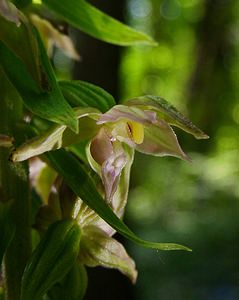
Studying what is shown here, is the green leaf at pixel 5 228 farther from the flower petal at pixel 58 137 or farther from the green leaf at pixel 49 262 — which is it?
the flower petal at pixel 58 137

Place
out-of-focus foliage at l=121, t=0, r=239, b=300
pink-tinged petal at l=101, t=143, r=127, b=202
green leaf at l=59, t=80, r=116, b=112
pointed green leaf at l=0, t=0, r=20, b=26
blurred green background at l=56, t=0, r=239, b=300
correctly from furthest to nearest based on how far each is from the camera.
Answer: out-of-focus foliage at l=121, t=0, r=239, b=300
blurred green background at l=56, t=0, r=239, b=300
green leaf at l=59, t=80, r=116, b=112
pink-tinged petal at l=101, t=143, r=127, b=202
pointed green leaf at l=0, t=0, r=20, b=26

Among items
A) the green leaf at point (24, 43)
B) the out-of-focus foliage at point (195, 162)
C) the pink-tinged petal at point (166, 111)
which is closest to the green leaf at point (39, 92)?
the green leaf at point (24, 43)

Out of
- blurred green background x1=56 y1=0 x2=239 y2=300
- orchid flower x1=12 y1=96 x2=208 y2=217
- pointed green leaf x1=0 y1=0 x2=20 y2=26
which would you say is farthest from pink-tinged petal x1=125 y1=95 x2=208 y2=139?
blurred green background x1=56 y1=0 x2=239 y2=300

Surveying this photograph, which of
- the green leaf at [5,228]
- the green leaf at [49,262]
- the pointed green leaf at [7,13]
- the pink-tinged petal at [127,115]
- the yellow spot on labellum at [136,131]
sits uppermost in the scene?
the pointed green leaf at [7,13]

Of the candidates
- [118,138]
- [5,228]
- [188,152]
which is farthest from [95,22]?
[188,152]

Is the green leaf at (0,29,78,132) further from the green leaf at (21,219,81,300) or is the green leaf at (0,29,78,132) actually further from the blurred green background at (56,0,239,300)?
the blurred green background at (56,0,239,300)

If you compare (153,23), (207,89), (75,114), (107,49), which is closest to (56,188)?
(75,114)
